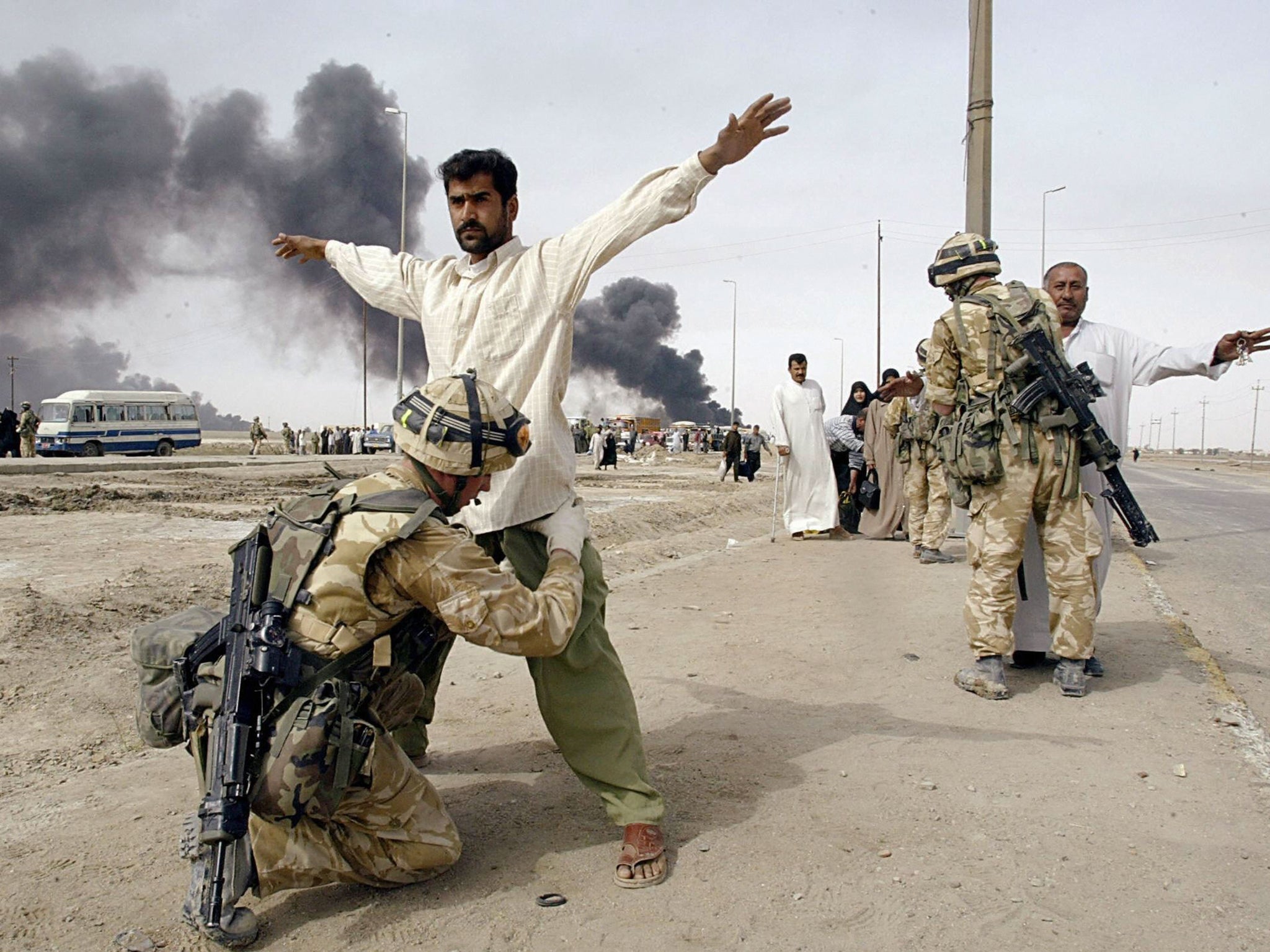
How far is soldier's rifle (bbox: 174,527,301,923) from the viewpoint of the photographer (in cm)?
229

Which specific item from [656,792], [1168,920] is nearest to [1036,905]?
[1168,920]

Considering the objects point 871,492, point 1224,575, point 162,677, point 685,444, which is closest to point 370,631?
point 162,677

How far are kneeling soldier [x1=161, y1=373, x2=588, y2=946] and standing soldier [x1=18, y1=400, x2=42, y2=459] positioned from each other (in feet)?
105

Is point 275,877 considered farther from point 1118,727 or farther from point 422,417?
point 1118,727

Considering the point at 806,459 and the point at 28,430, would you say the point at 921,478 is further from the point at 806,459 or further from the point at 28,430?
the point at 28,430

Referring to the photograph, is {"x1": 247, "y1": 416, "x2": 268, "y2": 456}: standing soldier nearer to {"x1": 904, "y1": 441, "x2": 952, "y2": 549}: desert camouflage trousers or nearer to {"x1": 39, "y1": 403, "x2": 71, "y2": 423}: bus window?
{"x1": 39, "y1": 403, "x2": 71, "y2": 423}: bus window

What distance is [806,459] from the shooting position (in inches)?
425

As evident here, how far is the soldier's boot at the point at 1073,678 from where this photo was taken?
4.30 m

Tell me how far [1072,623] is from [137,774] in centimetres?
387

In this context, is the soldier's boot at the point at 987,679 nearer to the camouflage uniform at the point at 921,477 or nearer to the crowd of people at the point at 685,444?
the crowd of people at the point at 685,444

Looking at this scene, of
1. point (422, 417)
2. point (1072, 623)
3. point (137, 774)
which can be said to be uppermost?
point (422, 417)

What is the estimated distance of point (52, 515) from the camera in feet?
38.1

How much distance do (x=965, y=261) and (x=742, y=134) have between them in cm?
229

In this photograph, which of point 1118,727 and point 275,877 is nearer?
point 275,877
